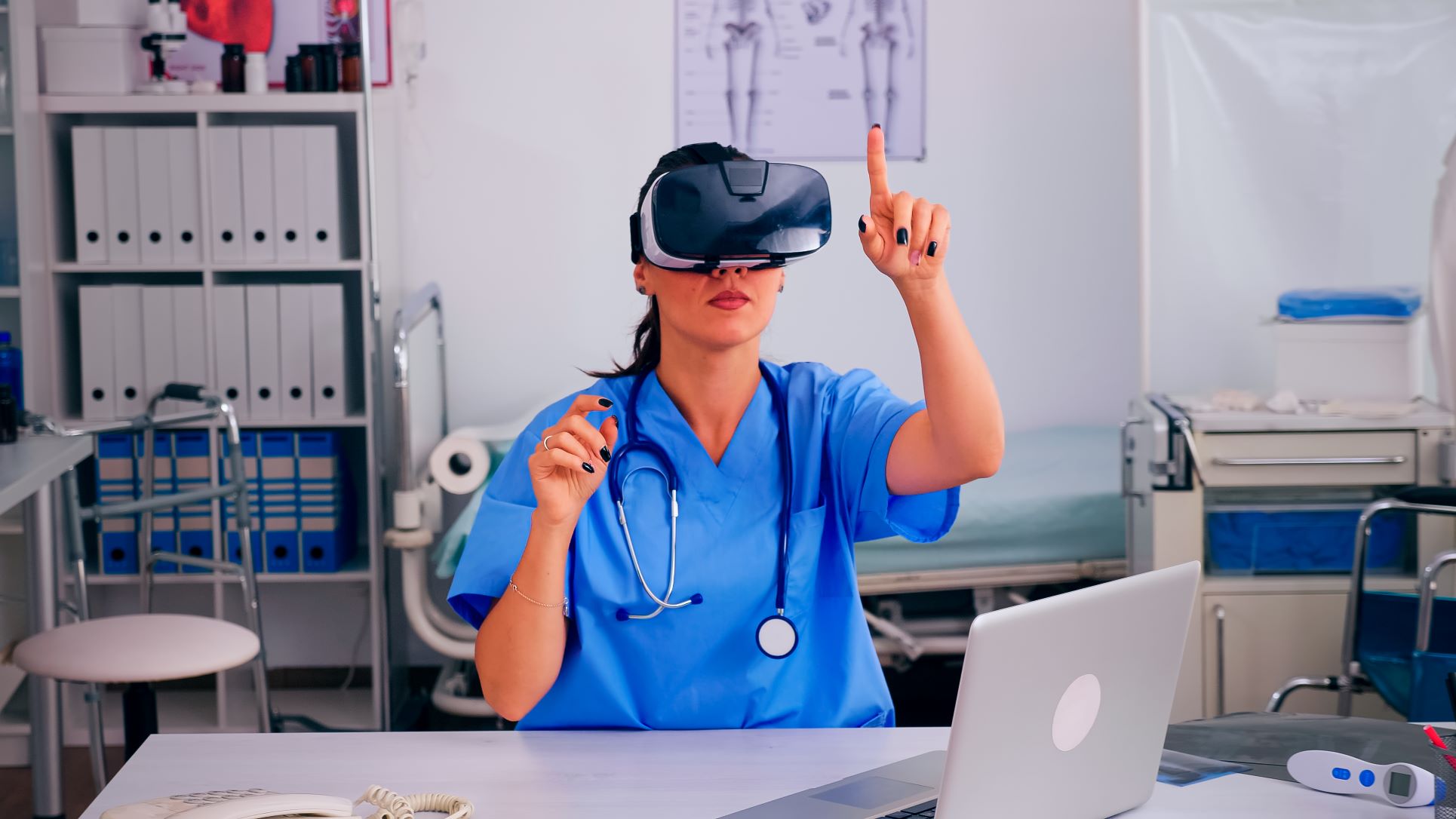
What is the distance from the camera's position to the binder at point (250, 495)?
305 centimetres

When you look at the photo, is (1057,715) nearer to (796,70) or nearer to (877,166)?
(877,166)

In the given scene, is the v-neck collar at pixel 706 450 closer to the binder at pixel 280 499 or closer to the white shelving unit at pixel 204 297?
the white shelving unit at pixel 204 297

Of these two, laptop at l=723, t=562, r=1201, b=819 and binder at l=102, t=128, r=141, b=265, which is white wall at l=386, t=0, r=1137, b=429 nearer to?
binder at l=102, t=128, r=141, b=265

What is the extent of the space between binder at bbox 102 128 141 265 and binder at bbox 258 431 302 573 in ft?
1.78

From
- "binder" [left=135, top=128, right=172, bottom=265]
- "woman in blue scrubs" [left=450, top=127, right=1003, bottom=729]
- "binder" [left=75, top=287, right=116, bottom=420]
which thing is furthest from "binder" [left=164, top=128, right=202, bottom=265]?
"woman in blue scrubs" [left=450, top=127, right=1003, bottom=729]

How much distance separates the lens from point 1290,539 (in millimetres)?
2793

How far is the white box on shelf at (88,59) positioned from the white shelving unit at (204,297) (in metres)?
0.05

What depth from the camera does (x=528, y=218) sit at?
11.5 feet

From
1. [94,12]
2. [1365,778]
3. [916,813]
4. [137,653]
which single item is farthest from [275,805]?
[94,12]

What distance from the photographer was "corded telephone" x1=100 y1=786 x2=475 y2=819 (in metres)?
1.04

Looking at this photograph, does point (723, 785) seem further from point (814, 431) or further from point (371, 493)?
point (371, 493)

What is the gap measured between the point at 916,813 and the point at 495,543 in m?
0.56

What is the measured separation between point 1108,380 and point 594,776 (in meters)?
2.69

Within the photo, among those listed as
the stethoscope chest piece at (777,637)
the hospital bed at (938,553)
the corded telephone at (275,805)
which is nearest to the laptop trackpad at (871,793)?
the stethoscope chest piece at (777,637)
